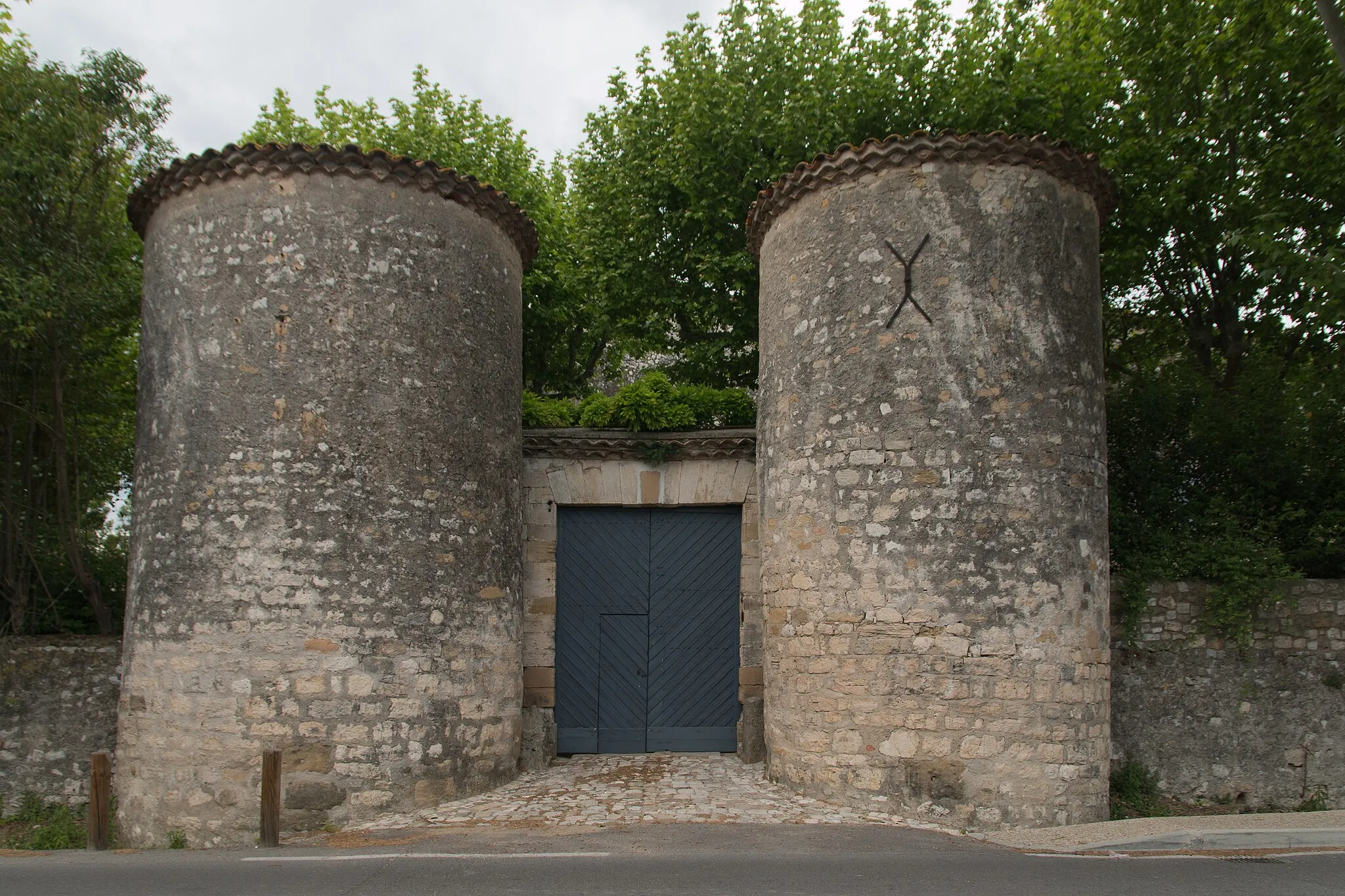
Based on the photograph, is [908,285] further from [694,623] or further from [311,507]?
[311,507]

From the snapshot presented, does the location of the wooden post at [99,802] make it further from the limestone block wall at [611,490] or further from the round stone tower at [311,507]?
the limestone block wall at [611,490]

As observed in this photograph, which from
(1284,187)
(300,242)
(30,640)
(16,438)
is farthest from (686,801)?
(1284,187)

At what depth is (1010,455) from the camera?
793 centimetres

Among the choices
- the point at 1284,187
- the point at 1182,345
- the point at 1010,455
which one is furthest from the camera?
the point at 1182,345

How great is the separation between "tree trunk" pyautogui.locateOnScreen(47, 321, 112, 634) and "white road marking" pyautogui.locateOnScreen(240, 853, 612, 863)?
16.9 ft

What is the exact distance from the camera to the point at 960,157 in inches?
326

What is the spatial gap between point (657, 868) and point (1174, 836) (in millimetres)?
3811

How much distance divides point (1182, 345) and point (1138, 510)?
544cm

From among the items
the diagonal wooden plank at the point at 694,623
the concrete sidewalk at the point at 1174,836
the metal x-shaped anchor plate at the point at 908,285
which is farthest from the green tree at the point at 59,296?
the concrete sidewalk at the point at 1174,836

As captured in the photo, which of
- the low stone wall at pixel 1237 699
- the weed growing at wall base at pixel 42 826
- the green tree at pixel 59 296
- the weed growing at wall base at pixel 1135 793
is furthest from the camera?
the green tree at pixel 59 296

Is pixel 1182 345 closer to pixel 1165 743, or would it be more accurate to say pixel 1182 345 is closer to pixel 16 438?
pixel 1165 743

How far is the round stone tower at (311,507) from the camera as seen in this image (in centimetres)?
773

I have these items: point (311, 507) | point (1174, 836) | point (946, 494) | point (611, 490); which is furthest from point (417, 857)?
point (1174, 836)

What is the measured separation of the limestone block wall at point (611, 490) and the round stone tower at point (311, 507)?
4.24ft
